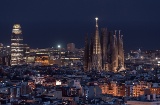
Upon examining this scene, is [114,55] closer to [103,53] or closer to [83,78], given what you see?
[103,53]

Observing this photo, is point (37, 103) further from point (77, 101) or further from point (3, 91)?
point (3, 91)

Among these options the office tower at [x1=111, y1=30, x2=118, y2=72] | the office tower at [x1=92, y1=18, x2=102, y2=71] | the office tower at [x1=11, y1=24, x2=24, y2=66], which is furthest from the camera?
the office tower at [x1=11, y1=24, x2=24, y2=66]

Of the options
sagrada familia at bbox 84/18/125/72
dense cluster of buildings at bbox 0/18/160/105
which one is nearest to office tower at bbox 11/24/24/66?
dense cluster of buildings at bbox 0/18/160/105

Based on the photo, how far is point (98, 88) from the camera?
4812 centimetres

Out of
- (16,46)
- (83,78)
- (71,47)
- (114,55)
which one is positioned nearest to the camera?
(83,78)

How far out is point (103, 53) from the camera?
76562 millimetres

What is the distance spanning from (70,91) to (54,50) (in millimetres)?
73023

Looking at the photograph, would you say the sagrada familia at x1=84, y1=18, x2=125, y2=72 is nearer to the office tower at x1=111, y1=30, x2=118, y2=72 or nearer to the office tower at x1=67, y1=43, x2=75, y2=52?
the office tower at x1=111, y1=30, x2=118, y2=72

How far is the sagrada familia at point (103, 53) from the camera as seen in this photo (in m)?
73.7

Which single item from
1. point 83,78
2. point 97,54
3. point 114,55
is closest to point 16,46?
point 114,55

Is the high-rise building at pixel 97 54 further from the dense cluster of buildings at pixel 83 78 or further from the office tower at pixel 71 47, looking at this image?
the office tower at pixel 71 47

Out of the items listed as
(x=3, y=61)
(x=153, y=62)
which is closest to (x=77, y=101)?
(x=3, y=61)

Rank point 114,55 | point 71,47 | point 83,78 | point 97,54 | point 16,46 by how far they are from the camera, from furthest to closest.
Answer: point 71,47
point 16,46
point 114,55
point 97,54
point 83,78

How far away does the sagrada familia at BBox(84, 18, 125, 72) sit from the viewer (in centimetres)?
7366
